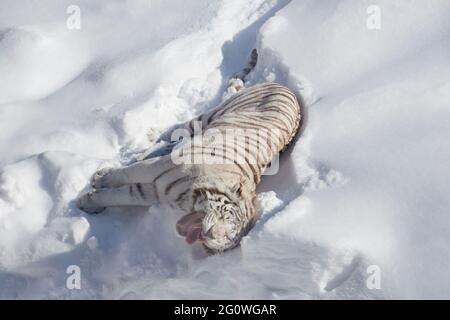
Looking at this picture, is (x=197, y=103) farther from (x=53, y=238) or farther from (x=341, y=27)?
(x=53, y=238)

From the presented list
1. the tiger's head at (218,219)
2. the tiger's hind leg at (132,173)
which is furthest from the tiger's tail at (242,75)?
the tiger's head at (218,219)

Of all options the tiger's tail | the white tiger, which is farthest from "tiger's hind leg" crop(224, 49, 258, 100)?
the white tiger

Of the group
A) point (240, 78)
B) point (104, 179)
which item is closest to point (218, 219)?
point (104, 179)

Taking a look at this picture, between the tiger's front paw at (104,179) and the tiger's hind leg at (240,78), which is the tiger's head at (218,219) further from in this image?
the tiger's hind leg at (240,78)

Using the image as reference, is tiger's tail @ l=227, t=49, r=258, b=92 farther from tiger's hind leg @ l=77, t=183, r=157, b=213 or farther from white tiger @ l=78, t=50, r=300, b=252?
tiger's hind leg @ l=77, t=183, r=157, b=213

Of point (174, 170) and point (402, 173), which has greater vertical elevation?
point (174, 170)

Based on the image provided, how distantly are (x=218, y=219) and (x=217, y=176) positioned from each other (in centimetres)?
30

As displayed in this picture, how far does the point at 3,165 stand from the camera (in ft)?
13.3

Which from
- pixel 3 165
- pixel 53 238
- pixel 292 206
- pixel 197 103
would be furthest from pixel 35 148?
pixel 292 206

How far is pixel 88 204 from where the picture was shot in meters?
3.74

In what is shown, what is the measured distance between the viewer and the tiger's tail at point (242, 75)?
455cm

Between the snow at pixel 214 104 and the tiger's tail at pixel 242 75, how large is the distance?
0.08 meters
